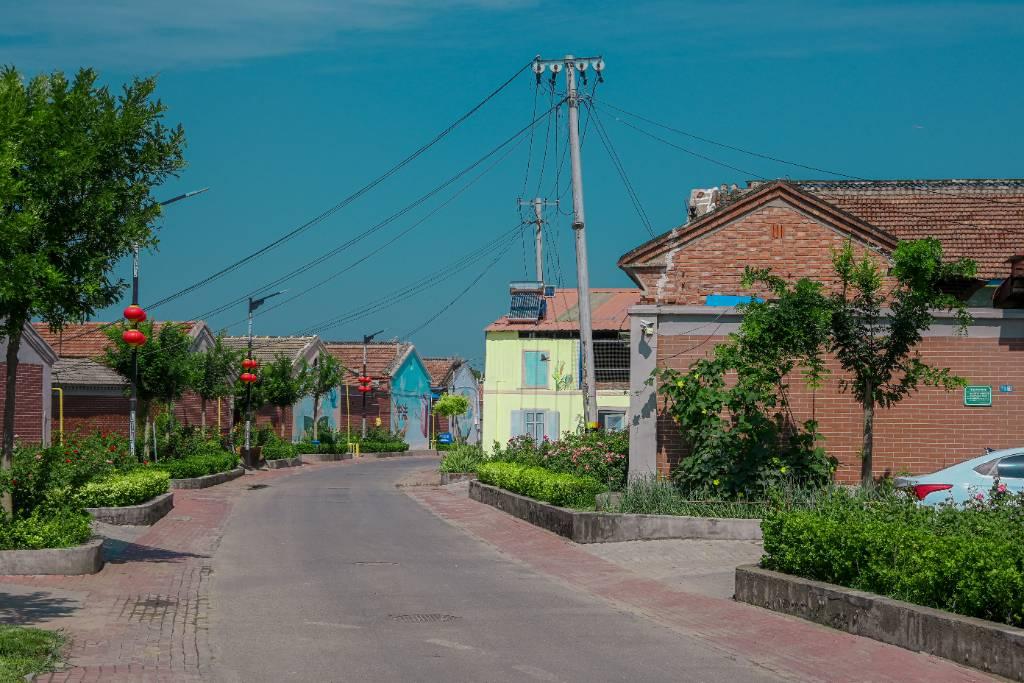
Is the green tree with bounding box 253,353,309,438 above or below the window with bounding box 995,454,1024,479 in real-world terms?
above

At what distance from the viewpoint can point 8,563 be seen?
14352mm

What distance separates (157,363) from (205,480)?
3784 mm

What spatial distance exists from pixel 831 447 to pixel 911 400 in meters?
1.57

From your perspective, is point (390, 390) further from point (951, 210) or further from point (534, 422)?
point (951, 210)

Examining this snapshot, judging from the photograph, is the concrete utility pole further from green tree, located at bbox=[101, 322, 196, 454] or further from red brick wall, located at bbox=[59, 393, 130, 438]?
red brick wall, located at bbox=[59, 393, 130, 438]

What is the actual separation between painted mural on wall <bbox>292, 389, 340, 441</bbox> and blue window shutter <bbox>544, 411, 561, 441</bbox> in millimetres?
25106

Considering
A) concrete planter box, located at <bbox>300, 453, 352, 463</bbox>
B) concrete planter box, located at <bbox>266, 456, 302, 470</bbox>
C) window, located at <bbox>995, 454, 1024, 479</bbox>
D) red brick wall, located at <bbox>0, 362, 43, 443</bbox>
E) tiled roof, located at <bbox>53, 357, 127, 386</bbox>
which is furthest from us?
concrete planter box, located at <bbox>300, 453, 352, 463</bbox>

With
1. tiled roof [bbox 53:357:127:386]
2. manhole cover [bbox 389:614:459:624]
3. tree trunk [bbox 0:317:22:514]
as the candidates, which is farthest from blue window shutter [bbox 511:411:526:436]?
manhole cover [bbox 389:614:459:624]

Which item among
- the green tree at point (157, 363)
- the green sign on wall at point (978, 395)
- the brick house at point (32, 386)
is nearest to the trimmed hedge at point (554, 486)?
the green sign on wall at point (978, 395)

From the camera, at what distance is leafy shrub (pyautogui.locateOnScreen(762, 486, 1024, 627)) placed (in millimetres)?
9883

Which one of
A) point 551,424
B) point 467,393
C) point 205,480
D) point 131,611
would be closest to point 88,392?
point 205,480

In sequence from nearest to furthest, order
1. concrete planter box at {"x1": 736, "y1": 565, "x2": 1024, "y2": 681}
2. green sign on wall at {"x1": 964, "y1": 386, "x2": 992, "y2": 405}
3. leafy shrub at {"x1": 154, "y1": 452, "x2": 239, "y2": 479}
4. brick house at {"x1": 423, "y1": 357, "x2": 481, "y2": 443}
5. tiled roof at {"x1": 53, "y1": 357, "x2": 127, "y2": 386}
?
concrete planter box at {"x1": 736, "y1": 565, "x2": 1024, "y2": 681} < green sign on wall at {"x1": 964, "y1": 386, "x2": 992, "y2": 405} < leafy shrub at {"x1": 154, "y1": 452, "x2": 239, "y2": 479} < tiled roof at {"x1": 53, "y1": 357, "x2": 127, "y2": 386} < brick house at {"x1": 423, "y1": 357, "x2": 481, "y2": 443}

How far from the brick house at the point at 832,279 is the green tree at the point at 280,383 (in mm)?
29658

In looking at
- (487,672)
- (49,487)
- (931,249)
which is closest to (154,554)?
(49,487)
